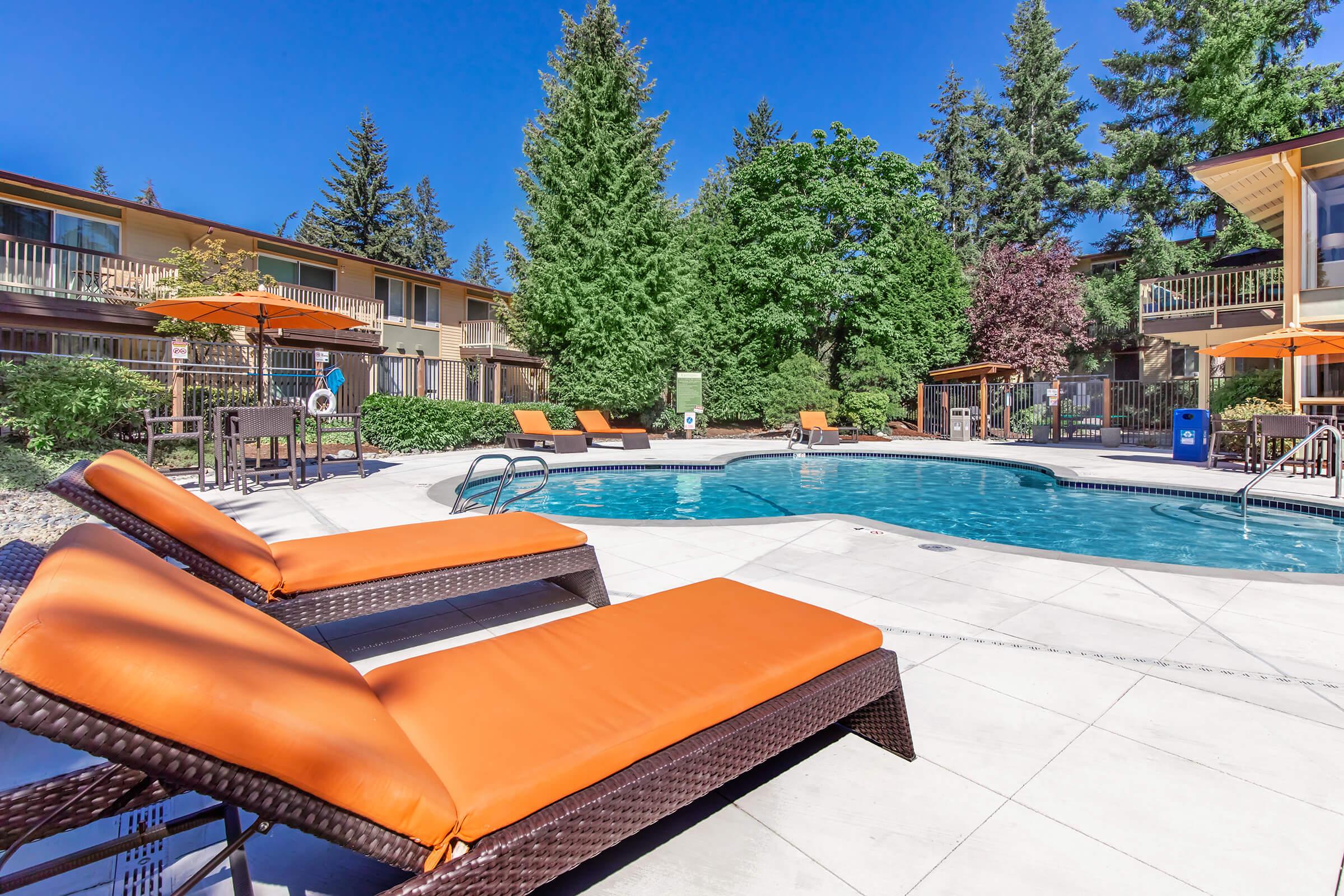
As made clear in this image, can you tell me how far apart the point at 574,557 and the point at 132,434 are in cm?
986

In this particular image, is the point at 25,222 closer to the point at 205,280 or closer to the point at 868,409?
the point at 205,280

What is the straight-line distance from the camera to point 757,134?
3294 centimetres

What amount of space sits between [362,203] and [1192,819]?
131 ft

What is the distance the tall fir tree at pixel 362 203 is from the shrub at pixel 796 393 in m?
24.1

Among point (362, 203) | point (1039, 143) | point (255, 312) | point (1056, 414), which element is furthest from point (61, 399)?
point (1039, 143)

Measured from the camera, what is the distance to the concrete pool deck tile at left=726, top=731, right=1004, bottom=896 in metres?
1.76

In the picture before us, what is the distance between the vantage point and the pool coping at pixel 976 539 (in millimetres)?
4473

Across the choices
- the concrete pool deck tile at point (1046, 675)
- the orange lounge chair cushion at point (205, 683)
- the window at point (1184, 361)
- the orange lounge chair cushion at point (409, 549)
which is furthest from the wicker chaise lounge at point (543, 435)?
the window at point (1184, 361)

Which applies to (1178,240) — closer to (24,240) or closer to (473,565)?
(473,565)

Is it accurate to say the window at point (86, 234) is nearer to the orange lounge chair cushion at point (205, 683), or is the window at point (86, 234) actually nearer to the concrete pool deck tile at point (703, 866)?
the orange lounge chair cushion at point (205, 683)

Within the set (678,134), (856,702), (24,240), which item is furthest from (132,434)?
(678,134)

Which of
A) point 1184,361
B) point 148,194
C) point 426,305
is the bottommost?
point 1184,361

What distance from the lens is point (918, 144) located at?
31.9 meters

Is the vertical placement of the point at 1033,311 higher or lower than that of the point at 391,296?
lower
